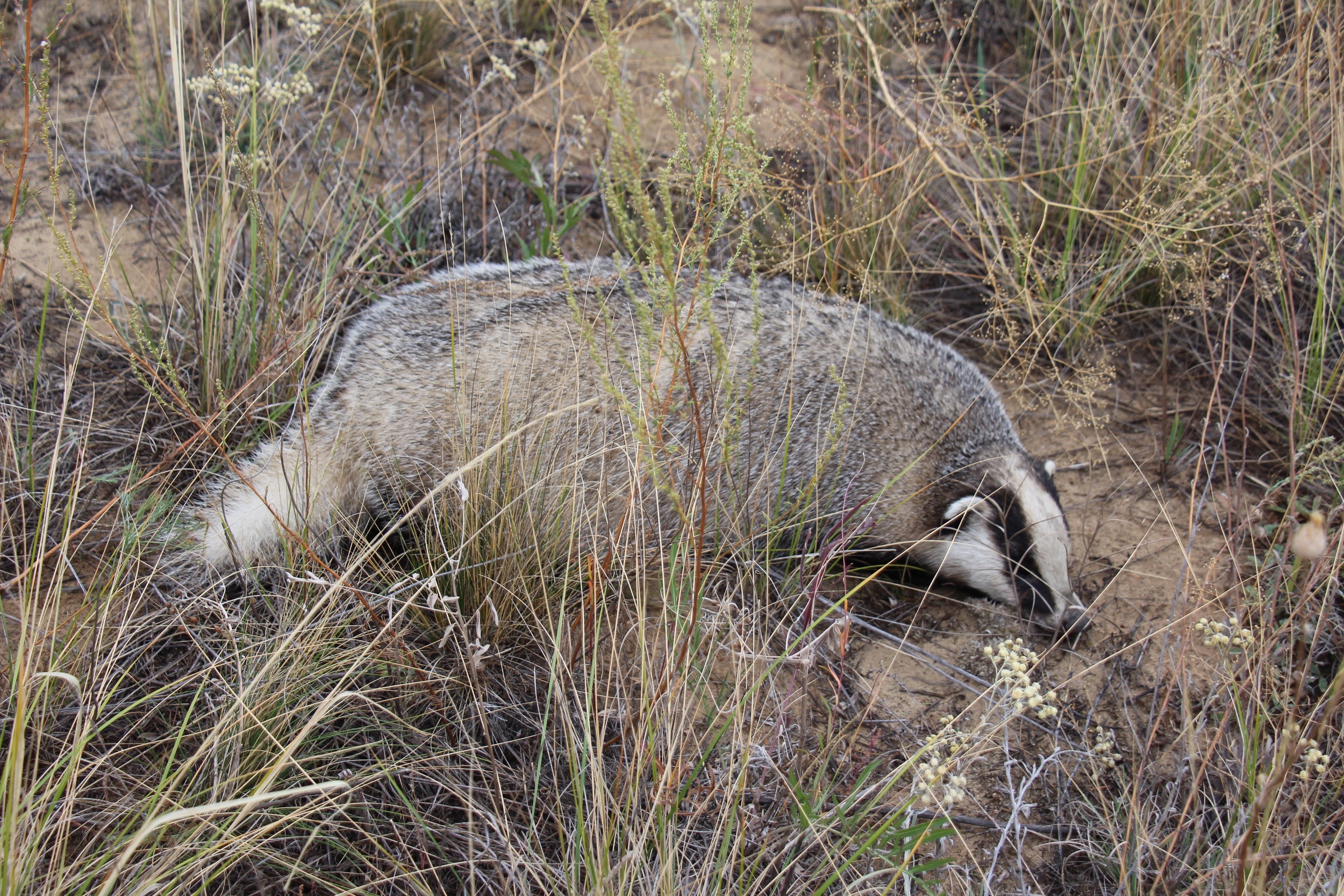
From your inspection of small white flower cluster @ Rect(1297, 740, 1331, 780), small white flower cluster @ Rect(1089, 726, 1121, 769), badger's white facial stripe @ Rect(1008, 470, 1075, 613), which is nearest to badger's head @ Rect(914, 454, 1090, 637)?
badger's white facial stripe @ Rect(1008, 470, 1075, 613)

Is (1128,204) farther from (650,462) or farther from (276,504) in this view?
(276,504)

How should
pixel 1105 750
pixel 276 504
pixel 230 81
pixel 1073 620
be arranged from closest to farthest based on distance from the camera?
pixel 1105 750 < pixel 276 504 < pixel 1073 620 < pixel 230 81

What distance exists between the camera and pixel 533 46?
162 inches

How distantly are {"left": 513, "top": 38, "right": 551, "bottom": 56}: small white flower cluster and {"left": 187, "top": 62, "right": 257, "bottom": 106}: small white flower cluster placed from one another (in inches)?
41.5

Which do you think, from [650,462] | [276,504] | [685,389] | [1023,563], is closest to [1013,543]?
[1023,563]

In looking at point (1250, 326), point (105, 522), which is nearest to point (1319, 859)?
point (1250, 326)

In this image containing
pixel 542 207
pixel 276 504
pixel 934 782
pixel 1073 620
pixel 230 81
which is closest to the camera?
pixel 934 782

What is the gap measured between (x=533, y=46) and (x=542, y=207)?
2.69 feet

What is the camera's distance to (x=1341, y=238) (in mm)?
3283

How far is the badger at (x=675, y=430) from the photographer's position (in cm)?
261

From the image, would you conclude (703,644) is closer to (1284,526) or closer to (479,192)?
(1284,526)

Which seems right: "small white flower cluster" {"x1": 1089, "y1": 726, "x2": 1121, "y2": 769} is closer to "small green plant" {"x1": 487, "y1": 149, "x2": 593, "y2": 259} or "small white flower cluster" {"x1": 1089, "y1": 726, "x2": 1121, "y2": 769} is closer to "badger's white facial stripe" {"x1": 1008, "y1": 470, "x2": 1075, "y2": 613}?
"badger's white facial stripe" {"x1": 1008, "y1": 470, "x2": 1075, "y2": 613}

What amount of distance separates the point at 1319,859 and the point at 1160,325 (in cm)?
241

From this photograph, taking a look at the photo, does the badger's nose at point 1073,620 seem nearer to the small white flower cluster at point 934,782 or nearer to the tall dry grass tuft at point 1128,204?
the tall dry grass tuft at point 1128,204
